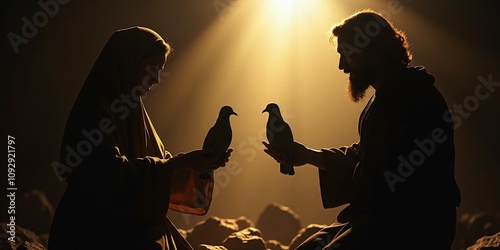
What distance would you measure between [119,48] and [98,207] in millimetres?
1056

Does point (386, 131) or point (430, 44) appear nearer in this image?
point (386, 131)

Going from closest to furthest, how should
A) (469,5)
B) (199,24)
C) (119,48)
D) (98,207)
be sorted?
1. (98,207)
2. (119,48)
3. (469,5)
4. (199,24)

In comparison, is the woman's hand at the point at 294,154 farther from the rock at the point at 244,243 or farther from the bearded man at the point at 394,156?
the rock at the point at 244,243

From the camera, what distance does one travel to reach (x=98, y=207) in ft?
11.7

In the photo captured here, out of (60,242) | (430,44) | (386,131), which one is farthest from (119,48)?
(430,44)

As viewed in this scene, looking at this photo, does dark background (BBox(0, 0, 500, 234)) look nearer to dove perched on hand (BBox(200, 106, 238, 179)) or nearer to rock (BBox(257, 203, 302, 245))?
rock (BBox(257, 203, 302, 245))

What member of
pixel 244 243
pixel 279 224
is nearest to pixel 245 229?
pixel 244 243

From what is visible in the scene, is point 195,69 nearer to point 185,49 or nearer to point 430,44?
point 185,49

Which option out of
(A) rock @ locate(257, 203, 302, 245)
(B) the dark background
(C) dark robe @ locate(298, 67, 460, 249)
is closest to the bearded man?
(C) dark robe @ locate(298, 67, 460, 249)

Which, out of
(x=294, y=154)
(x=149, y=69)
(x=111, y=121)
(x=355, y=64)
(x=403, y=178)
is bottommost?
(x=403, y=178)

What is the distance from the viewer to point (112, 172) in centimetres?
351

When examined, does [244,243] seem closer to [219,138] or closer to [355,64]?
[219,138]

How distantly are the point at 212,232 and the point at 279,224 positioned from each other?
6.77ft

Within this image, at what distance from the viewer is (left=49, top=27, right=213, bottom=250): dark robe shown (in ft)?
11.5
